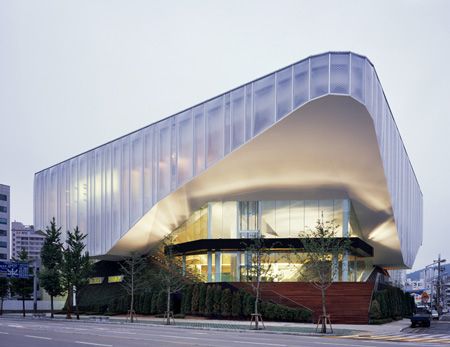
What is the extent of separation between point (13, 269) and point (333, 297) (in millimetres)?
32915

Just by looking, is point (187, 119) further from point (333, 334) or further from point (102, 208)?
point (333, 334)

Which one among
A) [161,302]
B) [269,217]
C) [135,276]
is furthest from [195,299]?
[135,276]

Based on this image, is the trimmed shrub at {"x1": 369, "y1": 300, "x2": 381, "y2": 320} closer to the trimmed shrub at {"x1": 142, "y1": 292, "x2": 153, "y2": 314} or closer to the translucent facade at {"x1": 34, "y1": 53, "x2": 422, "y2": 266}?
the translucent facade at {"x1": 34, "y1": 53, "x2": 422, "y2": 266}

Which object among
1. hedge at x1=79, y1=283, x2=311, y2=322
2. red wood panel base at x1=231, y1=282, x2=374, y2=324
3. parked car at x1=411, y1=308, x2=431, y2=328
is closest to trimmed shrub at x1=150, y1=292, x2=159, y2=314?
hedge at x1=79, y1=283, x2=311, y2=322

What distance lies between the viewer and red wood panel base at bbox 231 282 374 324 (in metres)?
44.2

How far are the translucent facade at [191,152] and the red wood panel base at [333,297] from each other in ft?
33.9

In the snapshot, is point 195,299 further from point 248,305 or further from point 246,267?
point 248,305

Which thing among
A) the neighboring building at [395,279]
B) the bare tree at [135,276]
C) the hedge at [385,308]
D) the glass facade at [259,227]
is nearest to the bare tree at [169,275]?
the bare tree at [135,276]

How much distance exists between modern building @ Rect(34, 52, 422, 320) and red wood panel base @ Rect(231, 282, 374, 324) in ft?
20.3

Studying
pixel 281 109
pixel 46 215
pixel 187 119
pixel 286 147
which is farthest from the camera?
pixel 46 215

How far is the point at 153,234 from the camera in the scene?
62219 mm

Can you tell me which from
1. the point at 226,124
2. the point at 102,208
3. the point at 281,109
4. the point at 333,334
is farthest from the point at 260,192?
the point at 333,334

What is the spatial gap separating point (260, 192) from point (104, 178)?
56.9ft

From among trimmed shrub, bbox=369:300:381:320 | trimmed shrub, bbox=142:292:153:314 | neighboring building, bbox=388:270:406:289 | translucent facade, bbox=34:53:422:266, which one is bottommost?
neighboring building, bbox=388:270:406:289
